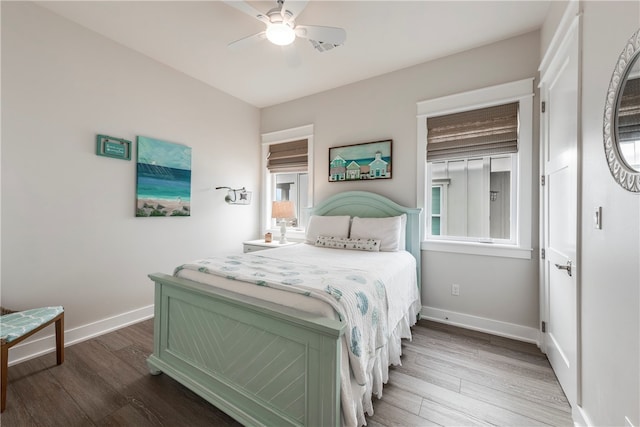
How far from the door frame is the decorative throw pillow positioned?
4.63 feet

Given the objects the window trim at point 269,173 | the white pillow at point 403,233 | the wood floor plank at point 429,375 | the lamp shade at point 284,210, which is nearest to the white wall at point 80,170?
the lamp shade at point 284,210

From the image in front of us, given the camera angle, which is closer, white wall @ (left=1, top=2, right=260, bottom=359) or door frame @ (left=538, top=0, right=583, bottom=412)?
door frame @ (left=538, top=0, right=583, bottom=412)

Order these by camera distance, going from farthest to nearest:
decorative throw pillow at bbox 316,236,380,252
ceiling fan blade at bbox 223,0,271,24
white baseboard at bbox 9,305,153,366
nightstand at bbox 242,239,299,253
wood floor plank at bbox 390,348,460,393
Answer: nightstand at bbox 242,239,299,253 < decorative throw pillow at bbox 316,236,380,252 < white baseboard at bbox 9,305,153,366 < wood floor plank at bbox 390,348,460,393 < ceiling fan blade at bbox 223,0,271,24

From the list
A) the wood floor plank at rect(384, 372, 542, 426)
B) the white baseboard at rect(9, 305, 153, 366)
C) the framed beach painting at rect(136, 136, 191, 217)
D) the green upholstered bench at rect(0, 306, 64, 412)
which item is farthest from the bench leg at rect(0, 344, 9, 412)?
the wood floor plank at rect(384, 372, 542, 426)

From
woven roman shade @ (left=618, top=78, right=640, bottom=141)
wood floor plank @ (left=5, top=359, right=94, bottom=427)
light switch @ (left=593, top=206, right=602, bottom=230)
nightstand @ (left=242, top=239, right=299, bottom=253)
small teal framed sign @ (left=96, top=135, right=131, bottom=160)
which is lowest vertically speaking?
wood floor plank @ (left=5, top=359, right=94, bottom=427)

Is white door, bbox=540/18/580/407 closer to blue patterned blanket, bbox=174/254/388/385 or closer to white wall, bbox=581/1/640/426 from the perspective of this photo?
white wall, bbox=581/1/640/426

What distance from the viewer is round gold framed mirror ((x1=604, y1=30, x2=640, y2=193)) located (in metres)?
0.96

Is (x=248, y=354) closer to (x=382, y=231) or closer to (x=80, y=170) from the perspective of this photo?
(x=382, y=231)

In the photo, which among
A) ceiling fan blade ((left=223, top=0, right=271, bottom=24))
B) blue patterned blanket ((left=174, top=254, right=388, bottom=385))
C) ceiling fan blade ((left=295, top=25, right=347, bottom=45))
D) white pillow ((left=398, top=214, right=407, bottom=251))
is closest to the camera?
blue patterned blanket ((left=174, top=254, right=388, bottom=385))

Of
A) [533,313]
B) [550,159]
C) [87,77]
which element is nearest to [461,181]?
[550,159]

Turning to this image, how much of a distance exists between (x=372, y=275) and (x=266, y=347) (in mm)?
805

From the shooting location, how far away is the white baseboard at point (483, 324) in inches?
93.1

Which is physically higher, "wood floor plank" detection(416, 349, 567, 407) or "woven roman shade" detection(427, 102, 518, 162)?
"woven roman shade" detection(427, 102, 518, 162)

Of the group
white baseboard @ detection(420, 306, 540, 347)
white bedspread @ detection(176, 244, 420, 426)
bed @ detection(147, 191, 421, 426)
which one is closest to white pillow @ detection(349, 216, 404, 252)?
white bedspread @ detection(176, 244, 420, 426)
